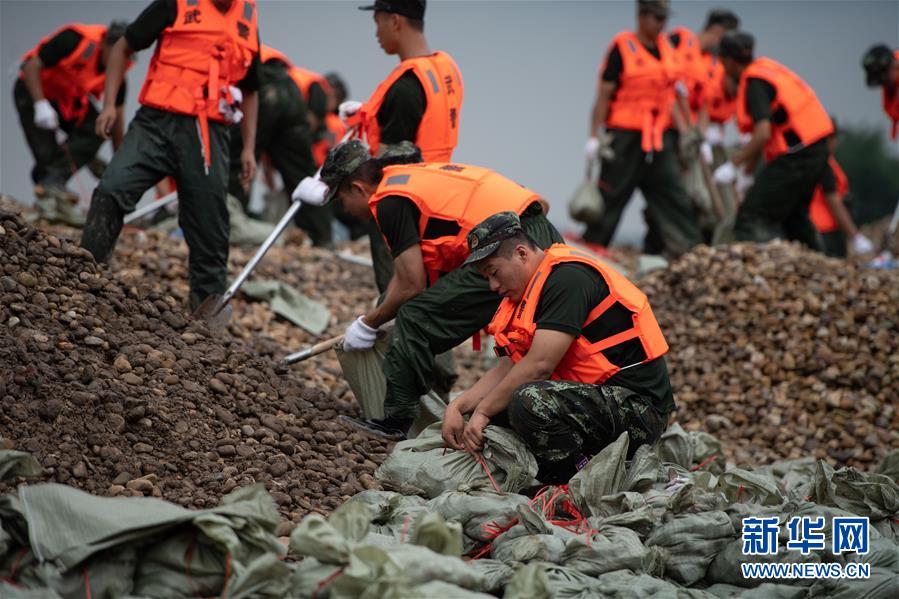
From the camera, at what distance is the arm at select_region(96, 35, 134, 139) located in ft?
18.5

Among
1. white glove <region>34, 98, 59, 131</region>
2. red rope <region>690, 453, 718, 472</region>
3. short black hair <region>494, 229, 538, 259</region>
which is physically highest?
short black hair <region>494, 229, 538, 259</region>

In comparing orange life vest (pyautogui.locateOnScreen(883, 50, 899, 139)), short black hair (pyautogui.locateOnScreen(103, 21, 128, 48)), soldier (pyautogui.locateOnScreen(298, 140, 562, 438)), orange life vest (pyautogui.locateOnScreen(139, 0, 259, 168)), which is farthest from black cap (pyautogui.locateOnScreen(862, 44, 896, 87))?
short black hair (pyautogui.locateOnScreen(103, 21, 128, 48))

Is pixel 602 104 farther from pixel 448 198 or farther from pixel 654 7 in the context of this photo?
pixel 448 198

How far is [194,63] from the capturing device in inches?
219

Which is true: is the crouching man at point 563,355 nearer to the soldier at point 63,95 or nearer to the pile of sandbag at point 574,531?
the pile of sandbag at point 574,531

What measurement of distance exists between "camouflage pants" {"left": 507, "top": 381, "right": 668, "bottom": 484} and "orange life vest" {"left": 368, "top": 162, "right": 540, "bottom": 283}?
0.91 m

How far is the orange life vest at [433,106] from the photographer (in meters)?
5.55

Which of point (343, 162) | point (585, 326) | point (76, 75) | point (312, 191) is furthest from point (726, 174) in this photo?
point (585, 326)

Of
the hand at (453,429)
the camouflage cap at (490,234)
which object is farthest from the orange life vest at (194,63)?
the hand at (453,429)

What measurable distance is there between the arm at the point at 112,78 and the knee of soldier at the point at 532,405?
272cm

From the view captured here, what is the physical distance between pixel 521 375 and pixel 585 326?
302mm

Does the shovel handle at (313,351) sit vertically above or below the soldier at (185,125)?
below

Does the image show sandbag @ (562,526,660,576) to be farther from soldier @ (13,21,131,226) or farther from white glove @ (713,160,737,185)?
white glove @ (713,160,737,185)

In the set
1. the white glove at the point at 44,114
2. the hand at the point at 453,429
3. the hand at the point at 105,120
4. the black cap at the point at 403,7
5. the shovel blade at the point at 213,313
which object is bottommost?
the shovel blade at the point at 213,313
